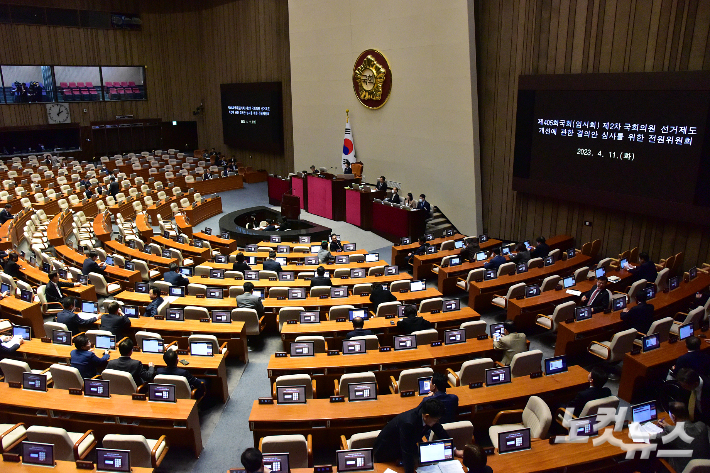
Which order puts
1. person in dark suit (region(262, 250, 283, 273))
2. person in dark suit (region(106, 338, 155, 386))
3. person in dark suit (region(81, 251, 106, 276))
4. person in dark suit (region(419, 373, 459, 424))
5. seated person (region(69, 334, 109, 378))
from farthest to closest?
person in dark suit (region(262, 250, 283, 273)) < person in dark suit (region(81, 251, 106, 276)) < seated person (region(69, 334, 109, 378)) < person in dark suit (region(106, 338, 155, 386)) < person in dark suit (region(419, 373, 459, 424))

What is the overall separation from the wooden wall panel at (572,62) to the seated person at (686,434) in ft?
22.5

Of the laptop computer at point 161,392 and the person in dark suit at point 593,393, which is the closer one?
the person in dark suit at point 593,393

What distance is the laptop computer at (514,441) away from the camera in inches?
183

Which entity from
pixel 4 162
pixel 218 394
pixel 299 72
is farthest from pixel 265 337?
pixel 4 162

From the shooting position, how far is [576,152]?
11.8 m

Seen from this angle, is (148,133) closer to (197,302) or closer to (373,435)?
(197,302)

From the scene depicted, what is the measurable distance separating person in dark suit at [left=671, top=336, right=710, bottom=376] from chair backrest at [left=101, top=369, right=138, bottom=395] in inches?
248

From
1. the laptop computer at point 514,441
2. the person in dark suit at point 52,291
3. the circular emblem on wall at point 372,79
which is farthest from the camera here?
the circular emblem on wall at point 372,79

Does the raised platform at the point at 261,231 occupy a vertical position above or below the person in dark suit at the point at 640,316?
below

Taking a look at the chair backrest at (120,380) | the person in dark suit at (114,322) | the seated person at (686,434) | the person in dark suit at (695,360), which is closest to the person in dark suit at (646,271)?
the person in dark suit at (695,360)

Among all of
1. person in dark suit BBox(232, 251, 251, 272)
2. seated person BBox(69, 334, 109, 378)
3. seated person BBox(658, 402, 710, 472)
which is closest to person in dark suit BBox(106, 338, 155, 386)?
seated person BBox(69, 334, 109, 378)

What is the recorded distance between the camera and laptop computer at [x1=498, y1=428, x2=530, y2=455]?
4.65m

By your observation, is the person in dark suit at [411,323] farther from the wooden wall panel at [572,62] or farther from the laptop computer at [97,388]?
the wooden wall panel at [572,62]

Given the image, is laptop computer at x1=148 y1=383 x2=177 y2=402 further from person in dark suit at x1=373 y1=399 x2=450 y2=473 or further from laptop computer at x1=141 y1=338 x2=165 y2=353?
person in dark suit at x1=373 y1=399 x2=450 y2=473
